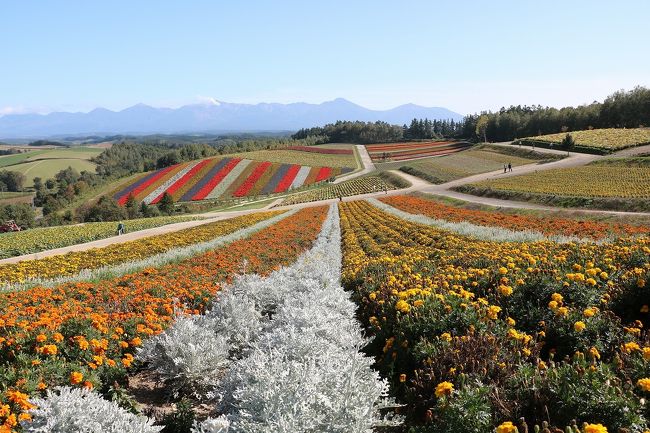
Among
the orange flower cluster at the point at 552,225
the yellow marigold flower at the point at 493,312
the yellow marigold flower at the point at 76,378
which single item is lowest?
the orange flower cluster at the point at 552,225

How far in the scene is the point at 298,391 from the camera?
3.28m

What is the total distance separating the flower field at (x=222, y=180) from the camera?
66656 mm

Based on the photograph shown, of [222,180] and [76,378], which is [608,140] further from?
[76,378]

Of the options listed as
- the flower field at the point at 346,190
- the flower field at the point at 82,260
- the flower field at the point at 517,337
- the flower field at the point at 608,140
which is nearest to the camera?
the flower field at the point at 517,337

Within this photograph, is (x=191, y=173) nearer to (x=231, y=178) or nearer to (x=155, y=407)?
(x=231, y=178)

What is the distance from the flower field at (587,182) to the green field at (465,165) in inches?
505

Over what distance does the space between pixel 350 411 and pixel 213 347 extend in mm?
2410

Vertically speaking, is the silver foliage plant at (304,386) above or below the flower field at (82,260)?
above

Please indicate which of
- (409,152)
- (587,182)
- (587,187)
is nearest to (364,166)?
(409,152)

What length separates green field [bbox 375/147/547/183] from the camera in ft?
192

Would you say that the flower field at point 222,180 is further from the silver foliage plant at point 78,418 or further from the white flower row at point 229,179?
the silver foliage plant at point 78,418

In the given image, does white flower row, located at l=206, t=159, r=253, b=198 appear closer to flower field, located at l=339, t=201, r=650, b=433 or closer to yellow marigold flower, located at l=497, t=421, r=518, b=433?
flower field, located at l=339, t=201, r=650, b=433

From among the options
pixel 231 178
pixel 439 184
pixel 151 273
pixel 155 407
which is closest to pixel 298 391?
pixel 155 407

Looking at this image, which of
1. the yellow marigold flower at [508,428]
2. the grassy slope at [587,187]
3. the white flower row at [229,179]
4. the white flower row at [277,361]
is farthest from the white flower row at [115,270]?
the white flower row at [229,179]
